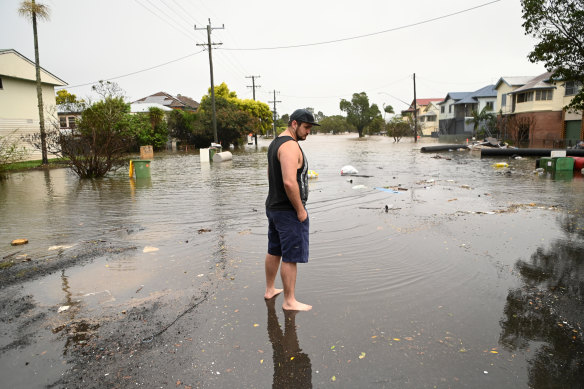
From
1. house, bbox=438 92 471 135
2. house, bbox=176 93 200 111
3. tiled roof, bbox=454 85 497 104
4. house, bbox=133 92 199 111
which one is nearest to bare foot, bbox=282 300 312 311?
house, bbox=133 92 199 111

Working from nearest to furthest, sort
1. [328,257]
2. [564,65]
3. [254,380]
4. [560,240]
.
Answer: [254,380], [328,257], [560,240], [564,65]

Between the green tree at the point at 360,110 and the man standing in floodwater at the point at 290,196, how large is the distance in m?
97.8

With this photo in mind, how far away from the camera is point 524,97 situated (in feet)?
131

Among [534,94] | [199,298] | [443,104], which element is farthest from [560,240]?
[443,104]

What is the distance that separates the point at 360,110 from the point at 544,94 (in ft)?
212

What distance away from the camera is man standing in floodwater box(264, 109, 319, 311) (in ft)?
11.3

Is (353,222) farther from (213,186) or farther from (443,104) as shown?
(443,104)

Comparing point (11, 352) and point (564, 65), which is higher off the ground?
point (564, 65)

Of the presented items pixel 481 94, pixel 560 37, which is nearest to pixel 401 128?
pixel 481 94

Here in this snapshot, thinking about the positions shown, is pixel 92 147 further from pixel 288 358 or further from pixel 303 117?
pixel 288 358

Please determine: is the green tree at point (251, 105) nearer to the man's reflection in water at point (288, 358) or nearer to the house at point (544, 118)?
the house at point (544, 118)

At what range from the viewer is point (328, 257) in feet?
17.5

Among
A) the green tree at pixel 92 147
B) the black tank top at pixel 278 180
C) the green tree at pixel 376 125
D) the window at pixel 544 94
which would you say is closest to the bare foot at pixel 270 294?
the black tank top at pixel 278 180

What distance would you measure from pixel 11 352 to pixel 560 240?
6.63m
